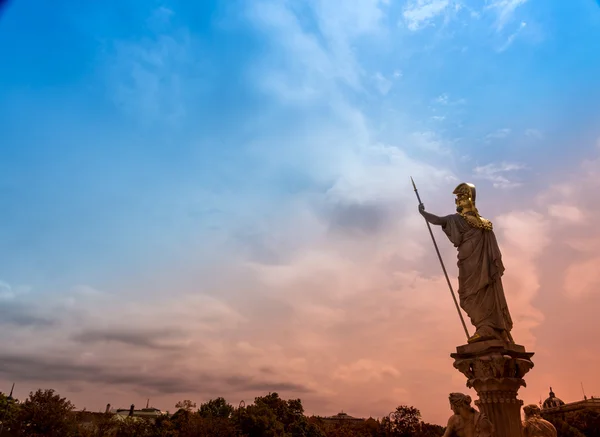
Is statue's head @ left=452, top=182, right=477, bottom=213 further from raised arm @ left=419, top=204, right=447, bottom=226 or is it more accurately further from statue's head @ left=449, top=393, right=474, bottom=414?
statue's head @ left=449, top=393, right=474, bottom=414

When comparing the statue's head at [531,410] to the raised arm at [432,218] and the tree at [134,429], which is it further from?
the tree at [134,429]

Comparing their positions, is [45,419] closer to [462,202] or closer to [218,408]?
[218,408]

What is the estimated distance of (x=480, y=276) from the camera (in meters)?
12.9

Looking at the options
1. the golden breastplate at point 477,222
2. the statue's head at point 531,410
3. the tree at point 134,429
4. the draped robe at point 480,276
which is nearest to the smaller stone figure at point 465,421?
the statue's head at point 531,410

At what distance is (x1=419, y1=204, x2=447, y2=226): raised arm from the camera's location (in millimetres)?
14212

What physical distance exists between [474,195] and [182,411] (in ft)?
169

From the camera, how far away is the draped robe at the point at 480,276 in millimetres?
12539

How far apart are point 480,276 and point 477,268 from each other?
256 millimetres

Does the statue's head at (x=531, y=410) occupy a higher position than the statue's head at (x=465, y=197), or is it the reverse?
the statue's head at (x=465, y=197)

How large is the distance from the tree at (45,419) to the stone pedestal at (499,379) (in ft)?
148

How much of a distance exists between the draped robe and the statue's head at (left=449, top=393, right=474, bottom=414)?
249 cm

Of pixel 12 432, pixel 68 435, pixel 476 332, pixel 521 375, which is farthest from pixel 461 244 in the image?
pixel 12 432

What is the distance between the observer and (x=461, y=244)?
1370 centimetres

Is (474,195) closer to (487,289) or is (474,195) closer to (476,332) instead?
(487,289)
